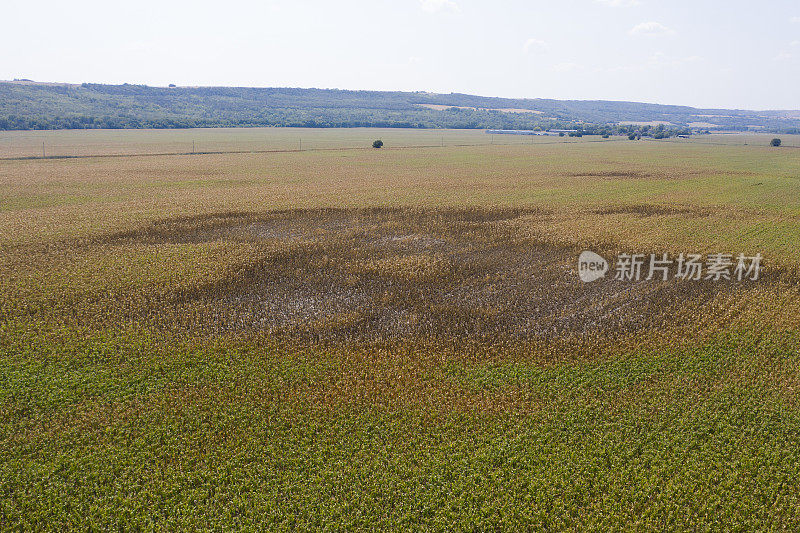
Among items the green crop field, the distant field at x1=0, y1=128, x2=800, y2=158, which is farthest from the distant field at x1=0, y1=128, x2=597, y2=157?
the green crop field

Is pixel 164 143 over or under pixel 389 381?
over

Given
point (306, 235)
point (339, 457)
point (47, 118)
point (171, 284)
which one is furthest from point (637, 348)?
point (47, 118)

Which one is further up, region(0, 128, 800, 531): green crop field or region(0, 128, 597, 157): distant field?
region(0, 128, 597, 157): distant field

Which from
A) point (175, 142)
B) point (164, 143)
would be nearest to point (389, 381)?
point (164, 143)

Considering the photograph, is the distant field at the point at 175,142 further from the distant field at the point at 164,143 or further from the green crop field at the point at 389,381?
the green crop field at the point at 389,381

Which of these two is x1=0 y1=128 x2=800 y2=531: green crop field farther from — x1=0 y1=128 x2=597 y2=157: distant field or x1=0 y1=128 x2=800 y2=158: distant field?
x1=0 y1=128 x2=800 y2=158: distant field

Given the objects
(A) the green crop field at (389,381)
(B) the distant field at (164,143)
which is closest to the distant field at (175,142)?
(B) the distant field at (164,143)

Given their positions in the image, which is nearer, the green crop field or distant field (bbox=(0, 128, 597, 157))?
the green crop field

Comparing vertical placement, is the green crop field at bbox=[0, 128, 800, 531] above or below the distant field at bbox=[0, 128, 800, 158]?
below

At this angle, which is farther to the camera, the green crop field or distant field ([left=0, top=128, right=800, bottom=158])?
distant field ([left=0, top=128, right=800, bottom=158])

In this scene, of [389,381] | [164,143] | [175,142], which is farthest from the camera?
[175,142]

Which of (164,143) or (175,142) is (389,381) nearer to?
(164,143)
